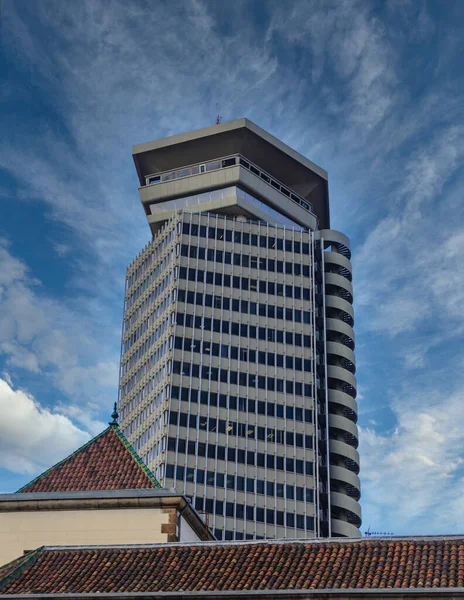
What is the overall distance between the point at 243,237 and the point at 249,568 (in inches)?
3582

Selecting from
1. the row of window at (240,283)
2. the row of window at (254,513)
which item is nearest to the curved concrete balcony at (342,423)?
the row of window at (240,283)

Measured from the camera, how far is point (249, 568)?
1249 inches

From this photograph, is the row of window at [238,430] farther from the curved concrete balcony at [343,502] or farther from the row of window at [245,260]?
the row of window at [245,260]

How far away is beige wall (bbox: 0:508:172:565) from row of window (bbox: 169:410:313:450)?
215ft

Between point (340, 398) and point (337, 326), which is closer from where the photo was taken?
point (340, 398)

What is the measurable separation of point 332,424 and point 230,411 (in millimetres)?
15346

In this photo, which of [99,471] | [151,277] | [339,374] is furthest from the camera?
[151,277]

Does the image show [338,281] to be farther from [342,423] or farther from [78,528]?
[78,528]

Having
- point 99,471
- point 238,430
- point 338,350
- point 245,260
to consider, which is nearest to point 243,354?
point 238,430

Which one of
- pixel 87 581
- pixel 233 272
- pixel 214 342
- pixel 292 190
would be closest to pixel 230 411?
pixel 214 342

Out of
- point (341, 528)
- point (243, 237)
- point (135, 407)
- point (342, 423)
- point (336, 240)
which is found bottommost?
point (341, 528)

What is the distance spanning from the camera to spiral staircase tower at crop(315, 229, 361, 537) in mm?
113562

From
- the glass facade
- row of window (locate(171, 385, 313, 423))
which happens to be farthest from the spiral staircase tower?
row of window (locate(171, 385, 313, 423))

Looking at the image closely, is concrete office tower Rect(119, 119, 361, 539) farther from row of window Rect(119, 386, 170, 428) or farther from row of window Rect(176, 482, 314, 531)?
row of window Rect(119, 386, 170, 428)
